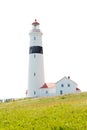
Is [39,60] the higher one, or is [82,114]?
[39,60]

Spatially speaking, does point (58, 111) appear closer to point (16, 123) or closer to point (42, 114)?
point (42, 114)

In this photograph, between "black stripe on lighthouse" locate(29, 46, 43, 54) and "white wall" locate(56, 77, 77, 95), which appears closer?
"black stripe on lighthouse" locate(29, 46, 43, 54)

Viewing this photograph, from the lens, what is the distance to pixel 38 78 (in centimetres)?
6856

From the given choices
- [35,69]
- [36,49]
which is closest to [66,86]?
[35,69]

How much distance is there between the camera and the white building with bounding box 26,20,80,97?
224 feet

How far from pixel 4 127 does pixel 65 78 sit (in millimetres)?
55717

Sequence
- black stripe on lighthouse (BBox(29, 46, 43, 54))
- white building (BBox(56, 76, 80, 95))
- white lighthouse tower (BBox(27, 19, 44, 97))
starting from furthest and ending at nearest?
white building (BBox(56, 76, 80, 95)), black stripe on lighthouse (BBox(29, 46, 43, 54)), white lighthouse tower (BBox(27, 19, 44, 97))

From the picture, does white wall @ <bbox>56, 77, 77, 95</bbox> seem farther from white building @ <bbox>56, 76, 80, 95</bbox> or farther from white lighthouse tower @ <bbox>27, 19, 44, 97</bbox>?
white lighthouse tower @ <bbox>27, 19, 44, 97</bbox>

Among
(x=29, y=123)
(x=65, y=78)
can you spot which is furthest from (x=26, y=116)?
(x=65, y=78)

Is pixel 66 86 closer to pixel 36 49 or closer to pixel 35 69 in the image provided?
pixel 35 69

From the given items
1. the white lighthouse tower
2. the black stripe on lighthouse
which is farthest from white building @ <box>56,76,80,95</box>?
the black stripe on lighthouse

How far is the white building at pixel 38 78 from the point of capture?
68375 millimetres

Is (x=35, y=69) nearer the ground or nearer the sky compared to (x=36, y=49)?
nearer the ground

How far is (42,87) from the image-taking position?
69.4 meters
